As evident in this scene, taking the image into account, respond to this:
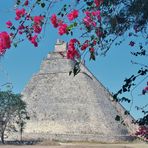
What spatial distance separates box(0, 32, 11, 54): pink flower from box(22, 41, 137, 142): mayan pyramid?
75.4 metres

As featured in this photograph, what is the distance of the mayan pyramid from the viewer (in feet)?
286

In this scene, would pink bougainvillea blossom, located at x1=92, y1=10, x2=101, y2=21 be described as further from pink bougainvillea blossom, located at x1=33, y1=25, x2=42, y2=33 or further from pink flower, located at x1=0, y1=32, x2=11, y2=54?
pink flower, located at x1=0, y1=32, x2=11, y2=54

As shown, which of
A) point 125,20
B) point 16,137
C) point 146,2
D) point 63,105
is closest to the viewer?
point 146,2

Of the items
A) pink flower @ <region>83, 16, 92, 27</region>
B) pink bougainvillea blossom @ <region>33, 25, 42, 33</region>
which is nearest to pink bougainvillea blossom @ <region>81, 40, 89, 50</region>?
pink flower @ <region>83, 16, 92, 27</region>

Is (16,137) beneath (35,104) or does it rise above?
beneath

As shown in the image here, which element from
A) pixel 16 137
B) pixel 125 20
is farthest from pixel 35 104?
pixel 125 20

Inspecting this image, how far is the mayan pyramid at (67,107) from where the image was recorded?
8712 cm

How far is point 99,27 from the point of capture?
24.3 feet

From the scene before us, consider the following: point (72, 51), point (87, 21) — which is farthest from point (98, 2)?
point (72, 51)

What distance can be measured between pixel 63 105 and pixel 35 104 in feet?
17.0

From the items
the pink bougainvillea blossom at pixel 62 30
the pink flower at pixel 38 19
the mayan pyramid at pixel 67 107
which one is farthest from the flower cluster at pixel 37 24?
the mayan pyramid at pixel 67 107

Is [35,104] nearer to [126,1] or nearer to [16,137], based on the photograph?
[16,137]

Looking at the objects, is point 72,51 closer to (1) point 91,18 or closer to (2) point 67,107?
(1) point 91,18

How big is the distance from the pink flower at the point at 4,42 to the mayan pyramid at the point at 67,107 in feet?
247
